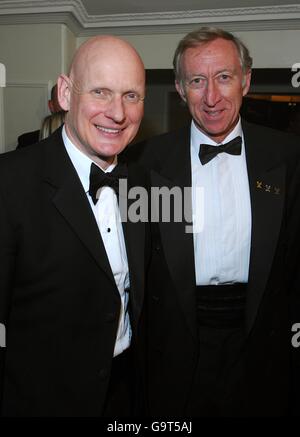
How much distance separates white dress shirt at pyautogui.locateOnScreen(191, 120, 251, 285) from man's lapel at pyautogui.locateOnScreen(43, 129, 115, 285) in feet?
2.04

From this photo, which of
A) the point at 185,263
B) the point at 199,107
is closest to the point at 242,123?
the point at 199,107

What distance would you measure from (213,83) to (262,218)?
26.3 inches

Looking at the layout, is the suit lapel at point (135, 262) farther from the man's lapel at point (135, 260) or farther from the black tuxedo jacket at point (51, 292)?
the black tuxedo jacket at point (51, 292)

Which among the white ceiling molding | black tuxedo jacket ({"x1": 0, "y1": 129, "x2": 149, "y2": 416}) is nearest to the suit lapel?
black tuxedo jacket ({"x1": 0, "y1": 129, "x2": 149, "y2": 416})

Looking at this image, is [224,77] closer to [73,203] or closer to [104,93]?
[104,93]

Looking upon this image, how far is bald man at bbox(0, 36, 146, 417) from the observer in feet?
4.10

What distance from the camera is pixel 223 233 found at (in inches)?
70.7

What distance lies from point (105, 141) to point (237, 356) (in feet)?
3.91

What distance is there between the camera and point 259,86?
714 cm

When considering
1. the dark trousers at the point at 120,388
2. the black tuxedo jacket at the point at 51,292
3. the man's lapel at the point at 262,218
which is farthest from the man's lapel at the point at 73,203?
the man's lapel at the point at 262,218

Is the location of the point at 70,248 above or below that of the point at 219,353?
above

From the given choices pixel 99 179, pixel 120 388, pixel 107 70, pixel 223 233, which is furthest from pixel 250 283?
pixel 107 70

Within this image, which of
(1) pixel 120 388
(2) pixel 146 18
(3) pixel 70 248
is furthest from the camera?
(2) pixel 146 18

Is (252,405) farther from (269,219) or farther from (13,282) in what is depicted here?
(13,282)
